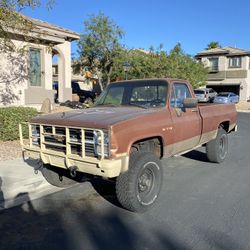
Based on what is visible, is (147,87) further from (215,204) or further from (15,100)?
(15,100)

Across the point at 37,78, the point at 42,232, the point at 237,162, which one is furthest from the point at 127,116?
the point at 37,78

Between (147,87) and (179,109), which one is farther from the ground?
(147,87)

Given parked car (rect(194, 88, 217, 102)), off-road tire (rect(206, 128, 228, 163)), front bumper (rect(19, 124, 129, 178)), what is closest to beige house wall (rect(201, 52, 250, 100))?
parked car (rect(194, 88, 217, 102))

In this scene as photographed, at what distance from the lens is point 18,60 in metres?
14.2

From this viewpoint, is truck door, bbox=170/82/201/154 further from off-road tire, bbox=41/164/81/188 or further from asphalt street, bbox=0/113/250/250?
off-road tire, bbox=41/164/81/188

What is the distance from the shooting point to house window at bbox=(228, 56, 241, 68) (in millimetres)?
45156

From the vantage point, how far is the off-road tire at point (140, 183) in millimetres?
4766

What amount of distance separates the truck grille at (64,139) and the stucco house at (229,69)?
43063mm

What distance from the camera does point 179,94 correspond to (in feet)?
21.1

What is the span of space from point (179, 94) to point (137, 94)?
2.73 ft

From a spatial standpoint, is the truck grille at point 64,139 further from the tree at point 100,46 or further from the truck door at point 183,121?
the tree at point 100,46

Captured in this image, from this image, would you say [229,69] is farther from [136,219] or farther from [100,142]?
[100,142]

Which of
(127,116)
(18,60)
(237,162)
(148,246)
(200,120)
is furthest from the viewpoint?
(18,60)

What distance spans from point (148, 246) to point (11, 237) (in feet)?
5.68
